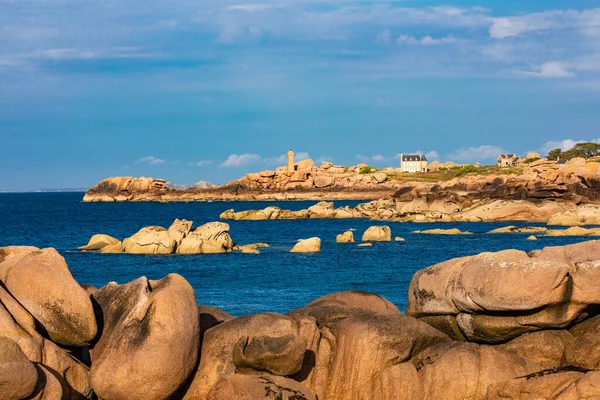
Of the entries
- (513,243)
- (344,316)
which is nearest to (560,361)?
(344,316)

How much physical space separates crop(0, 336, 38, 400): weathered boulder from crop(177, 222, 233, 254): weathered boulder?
49.1m

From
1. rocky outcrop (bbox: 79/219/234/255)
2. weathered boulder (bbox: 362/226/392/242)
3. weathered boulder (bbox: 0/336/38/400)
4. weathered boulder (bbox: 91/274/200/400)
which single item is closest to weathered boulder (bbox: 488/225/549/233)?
weathered boulder (bbox: 362/226/392/242)

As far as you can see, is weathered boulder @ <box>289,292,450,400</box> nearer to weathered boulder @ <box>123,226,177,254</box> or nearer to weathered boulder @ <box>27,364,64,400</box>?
weathered boulder @ <box>27,364,64,400</box>

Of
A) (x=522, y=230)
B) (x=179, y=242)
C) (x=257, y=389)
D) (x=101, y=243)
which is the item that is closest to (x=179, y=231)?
(x=179, y=242)

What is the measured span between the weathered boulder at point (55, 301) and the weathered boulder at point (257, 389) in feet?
8.32

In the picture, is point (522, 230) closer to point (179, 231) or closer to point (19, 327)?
point (179, 231)

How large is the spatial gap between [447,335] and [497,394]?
192 cm

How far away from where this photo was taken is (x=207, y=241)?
6309 centimetres

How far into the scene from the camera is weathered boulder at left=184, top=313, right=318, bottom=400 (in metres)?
14.3

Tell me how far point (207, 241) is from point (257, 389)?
163 ft

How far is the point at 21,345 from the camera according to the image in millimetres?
13758

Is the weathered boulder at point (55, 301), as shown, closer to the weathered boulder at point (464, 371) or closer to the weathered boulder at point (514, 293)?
the weathered boulder at point (464, 371)

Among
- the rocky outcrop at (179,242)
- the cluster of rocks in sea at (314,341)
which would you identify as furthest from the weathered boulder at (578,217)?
the cluster of rocks in sea at (314,341)

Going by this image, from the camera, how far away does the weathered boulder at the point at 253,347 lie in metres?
14.3
